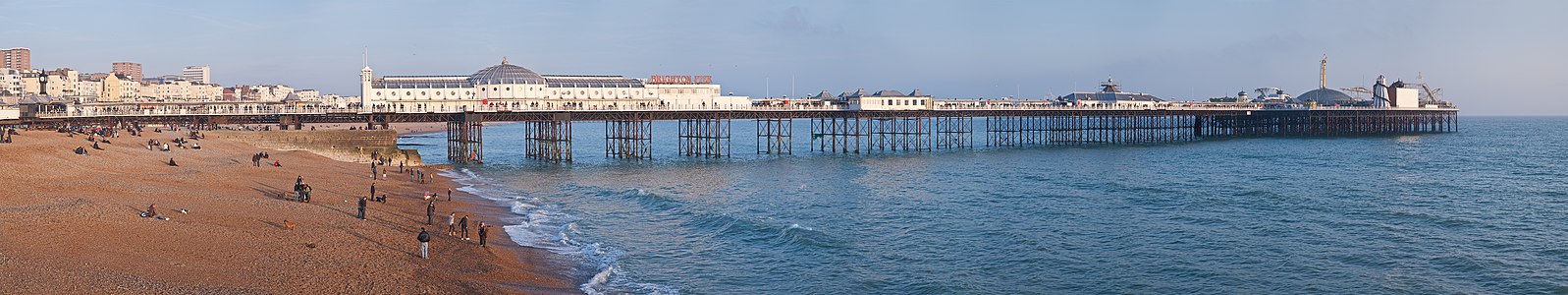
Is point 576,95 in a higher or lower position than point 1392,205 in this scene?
higher

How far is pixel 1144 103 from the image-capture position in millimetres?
120125

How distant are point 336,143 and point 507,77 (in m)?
15.7

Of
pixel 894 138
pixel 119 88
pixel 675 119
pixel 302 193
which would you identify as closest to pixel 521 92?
pixel 675 119

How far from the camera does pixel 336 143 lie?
60.9 meters

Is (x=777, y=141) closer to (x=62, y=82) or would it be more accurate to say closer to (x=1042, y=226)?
(x=1042, y=226)

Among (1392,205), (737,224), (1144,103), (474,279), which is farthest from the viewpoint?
(1144,103)

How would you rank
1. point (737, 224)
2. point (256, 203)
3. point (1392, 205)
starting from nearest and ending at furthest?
point (256, 203) < point (737, 224) < point (1392, 205)

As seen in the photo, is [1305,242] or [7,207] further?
[1305,242]

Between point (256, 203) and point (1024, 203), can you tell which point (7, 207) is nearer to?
point (256, 203)

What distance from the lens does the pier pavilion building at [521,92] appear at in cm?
7125

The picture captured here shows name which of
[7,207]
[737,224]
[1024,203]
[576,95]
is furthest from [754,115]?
[7,207]

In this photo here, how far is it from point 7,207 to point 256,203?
742 centimetres

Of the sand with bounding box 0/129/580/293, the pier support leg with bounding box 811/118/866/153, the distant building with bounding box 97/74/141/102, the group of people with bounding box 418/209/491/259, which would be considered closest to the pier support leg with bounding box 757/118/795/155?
the pier support leg with bounding box 811/118/866/153

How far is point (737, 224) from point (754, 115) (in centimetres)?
4277
